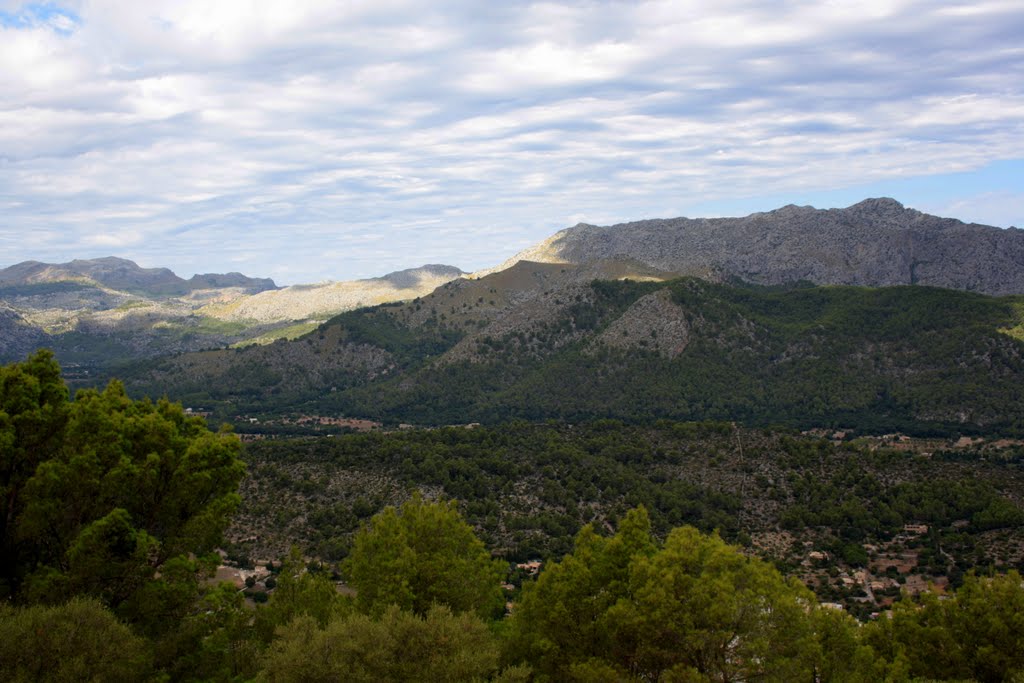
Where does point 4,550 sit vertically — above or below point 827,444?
above

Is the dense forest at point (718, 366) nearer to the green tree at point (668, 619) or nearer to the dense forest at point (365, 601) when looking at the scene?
the dense forest at point (365, 601)

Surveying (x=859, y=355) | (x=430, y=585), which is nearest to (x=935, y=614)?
(x=430, y=585)

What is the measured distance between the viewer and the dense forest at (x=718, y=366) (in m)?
129

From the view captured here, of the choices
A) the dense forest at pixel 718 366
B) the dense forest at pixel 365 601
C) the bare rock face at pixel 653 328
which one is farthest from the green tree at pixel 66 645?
the bare rock face at pixel 653 328

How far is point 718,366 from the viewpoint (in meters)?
145

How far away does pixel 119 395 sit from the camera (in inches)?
1412

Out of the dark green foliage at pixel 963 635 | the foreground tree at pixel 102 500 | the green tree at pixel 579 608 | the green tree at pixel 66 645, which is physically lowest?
the dark green foliage at pixel 963 635

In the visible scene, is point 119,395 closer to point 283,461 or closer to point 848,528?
point 283,461

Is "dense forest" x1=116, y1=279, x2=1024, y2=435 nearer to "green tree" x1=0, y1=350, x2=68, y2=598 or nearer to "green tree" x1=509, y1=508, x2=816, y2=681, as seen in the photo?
"green tree" x1=509, y1=508, x2=816, y2=681

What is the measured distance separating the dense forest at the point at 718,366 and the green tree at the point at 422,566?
94.5m

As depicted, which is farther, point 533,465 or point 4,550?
point 533,465

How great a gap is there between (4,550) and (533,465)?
55.0 metres

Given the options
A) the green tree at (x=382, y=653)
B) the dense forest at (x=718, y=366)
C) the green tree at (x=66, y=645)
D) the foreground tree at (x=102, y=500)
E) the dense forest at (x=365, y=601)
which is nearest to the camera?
the green tree at (x=66, y=645)

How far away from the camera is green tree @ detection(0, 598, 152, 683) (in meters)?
22.7
